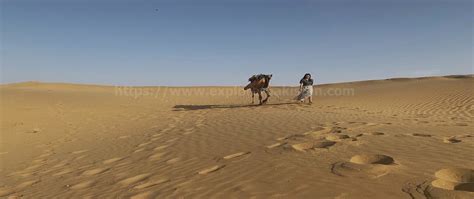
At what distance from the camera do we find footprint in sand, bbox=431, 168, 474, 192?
372 cm

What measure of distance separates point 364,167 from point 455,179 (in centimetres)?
94

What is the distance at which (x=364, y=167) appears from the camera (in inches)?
174

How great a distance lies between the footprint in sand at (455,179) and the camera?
12.2ft

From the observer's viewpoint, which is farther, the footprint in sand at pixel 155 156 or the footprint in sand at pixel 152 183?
the footprint in sand at pixel 155 156

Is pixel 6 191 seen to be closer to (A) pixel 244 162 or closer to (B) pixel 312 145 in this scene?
(A) pixel 244 162

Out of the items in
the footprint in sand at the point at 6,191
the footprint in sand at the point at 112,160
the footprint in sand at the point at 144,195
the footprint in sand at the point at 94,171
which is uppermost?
the footprint in sand at the point at 144,195

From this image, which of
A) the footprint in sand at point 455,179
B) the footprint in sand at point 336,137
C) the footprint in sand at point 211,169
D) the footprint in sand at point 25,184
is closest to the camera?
the footprint in sand at point 455,179

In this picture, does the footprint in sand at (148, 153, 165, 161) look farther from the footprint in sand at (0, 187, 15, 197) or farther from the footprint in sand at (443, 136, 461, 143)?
the footprint in sand at (443, 136, 461, 143)

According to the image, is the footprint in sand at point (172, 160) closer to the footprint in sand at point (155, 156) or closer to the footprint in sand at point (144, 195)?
the footprint in sand at point (155, 156)

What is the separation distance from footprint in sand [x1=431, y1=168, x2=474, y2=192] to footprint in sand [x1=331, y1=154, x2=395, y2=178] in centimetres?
52

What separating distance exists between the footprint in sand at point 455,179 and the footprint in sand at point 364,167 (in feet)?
1.70

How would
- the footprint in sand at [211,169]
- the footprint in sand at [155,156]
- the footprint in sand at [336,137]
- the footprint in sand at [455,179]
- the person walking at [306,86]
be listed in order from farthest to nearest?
the person walking at [306,86]
the footprint in sand at [336,137]
the footprint in sand at [155,156]
the footprint in sand at [211,169]
the footprint in sand at [455,179]

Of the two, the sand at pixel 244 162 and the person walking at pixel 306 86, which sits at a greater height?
the person walking at pixel 306 86

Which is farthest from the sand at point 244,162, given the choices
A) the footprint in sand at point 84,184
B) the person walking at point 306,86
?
the person walking at point 306,86
